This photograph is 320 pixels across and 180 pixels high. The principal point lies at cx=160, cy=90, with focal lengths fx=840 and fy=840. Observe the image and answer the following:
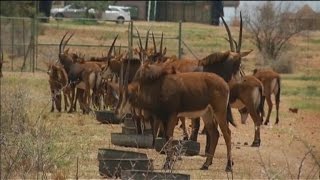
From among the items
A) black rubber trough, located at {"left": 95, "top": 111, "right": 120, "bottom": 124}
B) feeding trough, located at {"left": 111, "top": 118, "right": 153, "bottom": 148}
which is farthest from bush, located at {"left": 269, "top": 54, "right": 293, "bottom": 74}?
feeding trough, located at {"left": 111, "top": 118, "right": 153, "bottom": 148}

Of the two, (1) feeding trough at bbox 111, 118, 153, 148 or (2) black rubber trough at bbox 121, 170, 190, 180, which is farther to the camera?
(1) feeding trough at bbox 111, 118, 153, 148

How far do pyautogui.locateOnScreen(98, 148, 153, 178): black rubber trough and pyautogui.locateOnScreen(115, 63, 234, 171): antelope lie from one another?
110cm

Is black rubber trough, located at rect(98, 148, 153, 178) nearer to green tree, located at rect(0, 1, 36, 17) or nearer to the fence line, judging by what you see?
the fence line

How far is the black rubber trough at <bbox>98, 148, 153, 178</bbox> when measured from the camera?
39.3ft

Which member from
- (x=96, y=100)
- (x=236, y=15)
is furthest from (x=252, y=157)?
(x=236, y=15)

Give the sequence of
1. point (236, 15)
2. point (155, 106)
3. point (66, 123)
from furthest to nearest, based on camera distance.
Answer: point (236, 15) → point (66, 123) → point (155, 106)

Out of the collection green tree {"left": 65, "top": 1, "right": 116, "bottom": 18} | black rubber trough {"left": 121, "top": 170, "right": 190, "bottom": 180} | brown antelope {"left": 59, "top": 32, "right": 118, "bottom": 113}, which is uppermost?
black rubber trough {"left": 121, "top": 170, "right": 190, "bottom": 180}

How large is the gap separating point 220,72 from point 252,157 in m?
1.87

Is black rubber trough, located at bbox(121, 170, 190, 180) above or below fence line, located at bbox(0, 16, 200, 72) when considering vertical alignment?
above

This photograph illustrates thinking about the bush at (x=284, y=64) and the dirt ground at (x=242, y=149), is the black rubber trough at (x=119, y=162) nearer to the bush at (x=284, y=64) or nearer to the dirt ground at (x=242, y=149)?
the dirt ground at (x=242, y=149)

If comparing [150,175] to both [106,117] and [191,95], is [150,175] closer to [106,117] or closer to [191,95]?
[191,95]

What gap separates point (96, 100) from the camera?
74.7ft

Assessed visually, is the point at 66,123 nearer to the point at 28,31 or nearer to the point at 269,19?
the point at 28,31

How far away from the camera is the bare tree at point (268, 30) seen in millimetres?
41375
